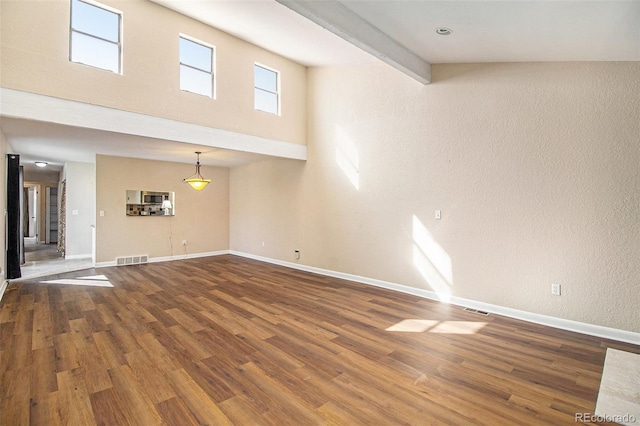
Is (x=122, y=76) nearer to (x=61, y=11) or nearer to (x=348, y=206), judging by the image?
(x=61, y=11)

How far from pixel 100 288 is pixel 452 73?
6391 millimetres

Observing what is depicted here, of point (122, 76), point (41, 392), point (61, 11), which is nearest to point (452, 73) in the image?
point (122, 76)

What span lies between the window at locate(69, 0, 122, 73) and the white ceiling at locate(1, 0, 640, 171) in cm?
87

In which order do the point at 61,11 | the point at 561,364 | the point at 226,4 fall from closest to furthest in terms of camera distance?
1. the point at 561,364
2. the point at 61,11
3. the point at 226,4

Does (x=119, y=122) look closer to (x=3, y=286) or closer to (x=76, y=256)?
(x=3, y=286)

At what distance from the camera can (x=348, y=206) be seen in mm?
5820

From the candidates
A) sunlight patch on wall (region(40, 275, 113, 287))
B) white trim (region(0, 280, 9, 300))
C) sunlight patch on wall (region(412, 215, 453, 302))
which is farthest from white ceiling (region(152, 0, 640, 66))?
white trim (region(0, 280, 9, 300))

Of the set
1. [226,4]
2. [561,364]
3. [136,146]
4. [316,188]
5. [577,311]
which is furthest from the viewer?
[316,188]

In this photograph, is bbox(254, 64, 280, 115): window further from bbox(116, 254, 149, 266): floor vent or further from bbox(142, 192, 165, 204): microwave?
bbox(116, 254, 149, 266): floor vent

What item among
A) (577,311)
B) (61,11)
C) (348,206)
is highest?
(61,11)

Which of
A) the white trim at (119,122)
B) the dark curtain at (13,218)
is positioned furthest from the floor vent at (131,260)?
the white trim at (119,122)

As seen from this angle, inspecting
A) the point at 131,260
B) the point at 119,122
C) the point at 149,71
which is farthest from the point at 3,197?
the point at 149,71

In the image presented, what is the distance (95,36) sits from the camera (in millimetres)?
4305

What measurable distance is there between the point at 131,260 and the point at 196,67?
4671 mm
